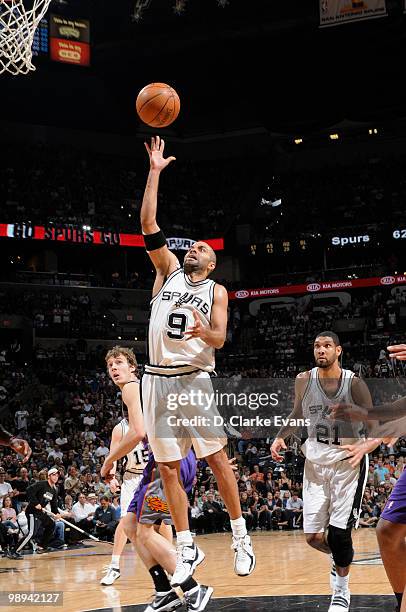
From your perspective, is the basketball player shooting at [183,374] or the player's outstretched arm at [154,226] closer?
the basketball player shooting at [183,374]

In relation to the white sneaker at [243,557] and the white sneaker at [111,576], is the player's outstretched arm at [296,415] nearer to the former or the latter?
the white sneaker at [243,557]

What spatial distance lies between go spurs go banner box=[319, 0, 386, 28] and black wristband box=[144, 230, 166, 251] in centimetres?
1765

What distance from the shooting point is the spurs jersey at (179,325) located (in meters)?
6.14

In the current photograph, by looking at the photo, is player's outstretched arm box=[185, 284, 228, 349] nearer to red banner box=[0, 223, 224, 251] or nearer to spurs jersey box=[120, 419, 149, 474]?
spurs jersey box=[120, 419, 149, 474]

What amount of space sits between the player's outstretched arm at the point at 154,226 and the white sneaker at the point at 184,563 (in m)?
2.02

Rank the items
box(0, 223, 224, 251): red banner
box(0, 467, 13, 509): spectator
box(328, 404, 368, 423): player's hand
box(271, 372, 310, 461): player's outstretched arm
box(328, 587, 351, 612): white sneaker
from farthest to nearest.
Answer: box(0, 223, 224, 251): red banner
box(0, 467, 13, 509): spectator
box(271, 372, 310, 461): player's outstretched arm
box(328, 587, 351, 612): white sneaker
box(328, 404, 368, 423): player's hand

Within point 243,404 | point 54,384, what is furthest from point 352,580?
point 54,384

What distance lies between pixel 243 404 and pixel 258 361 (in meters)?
7.29

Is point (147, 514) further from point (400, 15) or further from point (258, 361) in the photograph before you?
point (400, 15)

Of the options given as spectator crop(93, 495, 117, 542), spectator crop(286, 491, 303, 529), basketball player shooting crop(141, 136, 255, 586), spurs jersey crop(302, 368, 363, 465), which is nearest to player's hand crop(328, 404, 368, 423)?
spurs jersey crop(302, 368, 363, 465)

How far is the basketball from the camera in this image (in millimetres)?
6816

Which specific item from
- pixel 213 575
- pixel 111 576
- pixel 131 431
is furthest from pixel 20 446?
pixel 213 575

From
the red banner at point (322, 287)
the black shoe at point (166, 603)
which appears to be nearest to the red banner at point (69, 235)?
the red banner at point (322, 287)

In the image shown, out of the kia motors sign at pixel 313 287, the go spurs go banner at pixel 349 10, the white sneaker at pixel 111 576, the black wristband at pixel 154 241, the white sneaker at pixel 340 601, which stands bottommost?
the white sneaker at pixel 111 576
